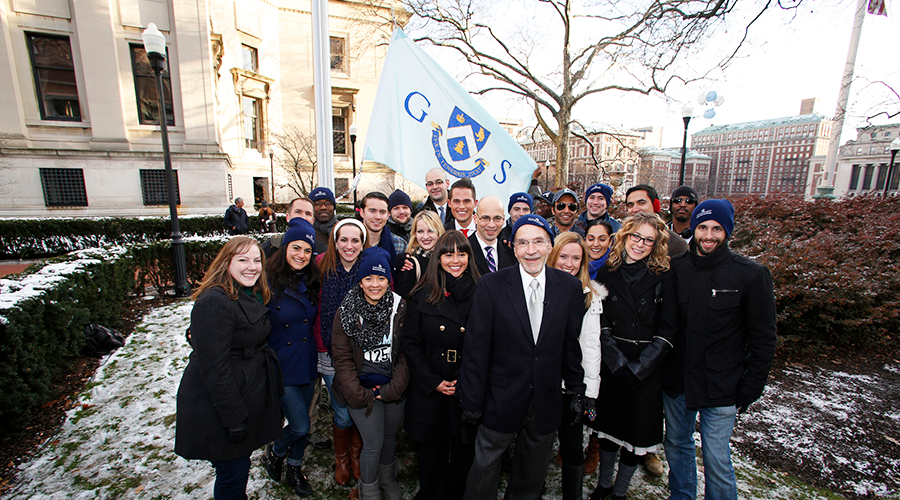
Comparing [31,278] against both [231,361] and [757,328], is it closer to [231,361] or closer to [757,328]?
[231,361]

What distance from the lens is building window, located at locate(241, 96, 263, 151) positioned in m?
24.1

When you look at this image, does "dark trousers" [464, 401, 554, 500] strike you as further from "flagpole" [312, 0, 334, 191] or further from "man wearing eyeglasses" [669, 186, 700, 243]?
"flagpole" [312, 0, 334, 191]

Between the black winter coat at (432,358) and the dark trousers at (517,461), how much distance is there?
0.29m

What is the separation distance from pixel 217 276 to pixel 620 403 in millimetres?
3047

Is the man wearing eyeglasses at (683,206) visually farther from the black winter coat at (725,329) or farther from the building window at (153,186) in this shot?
the building window at (153,186)

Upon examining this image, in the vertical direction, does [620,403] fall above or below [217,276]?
below

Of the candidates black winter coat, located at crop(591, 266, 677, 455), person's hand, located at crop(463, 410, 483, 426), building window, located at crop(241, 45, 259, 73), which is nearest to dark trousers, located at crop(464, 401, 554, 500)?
person's hand, located at crop(463, 410, 483, 426)

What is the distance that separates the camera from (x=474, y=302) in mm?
2543

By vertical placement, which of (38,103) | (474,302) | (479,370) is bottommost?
(479,370)

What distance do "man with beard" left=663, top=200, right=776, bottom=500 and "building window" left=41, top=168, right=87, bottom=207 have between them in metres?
22.5

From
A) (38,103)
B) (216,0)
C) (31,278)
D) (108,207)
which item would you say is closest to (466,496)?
(31,278)

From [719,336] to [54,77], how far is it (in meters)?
24.7

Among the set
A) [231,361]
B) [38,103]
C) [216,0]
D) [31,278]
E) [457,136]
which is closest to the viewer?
[231,361]

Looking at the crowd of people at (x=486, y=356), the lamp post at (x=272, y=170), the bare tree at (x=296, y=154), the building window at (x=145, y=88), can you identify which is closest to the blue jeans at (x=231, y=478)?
the crowd of people at (x=486, y=356)
